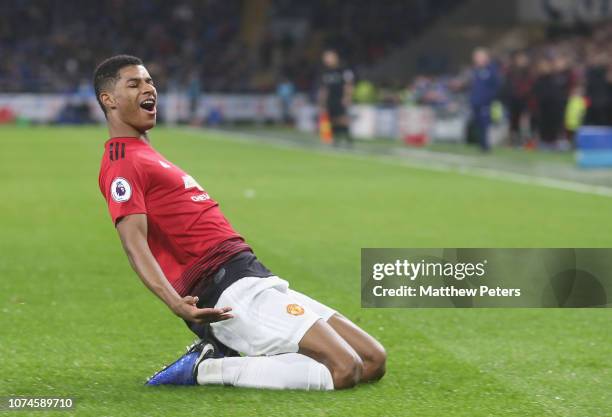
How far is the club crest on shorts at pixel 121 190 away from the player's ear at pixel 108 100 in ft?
1.32

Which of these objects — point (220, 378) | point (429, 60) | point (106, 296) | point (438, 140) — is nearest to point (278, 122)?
point (429, 60)

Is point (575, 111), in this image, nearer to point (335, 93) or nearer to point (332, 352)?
point (335, 93)

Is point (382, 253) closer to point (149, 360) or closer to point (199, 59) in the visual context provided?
point (149, 360)

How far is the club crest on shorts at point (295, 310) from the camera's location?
6.28 metres

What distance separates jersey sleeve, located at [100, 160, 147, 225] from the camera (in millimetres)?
6168

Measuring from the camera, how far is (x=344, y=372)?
635 centimetres

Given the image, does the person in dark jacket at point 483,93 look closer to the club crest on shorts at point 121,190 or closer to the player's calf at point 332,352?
the player's calf at point 332,352

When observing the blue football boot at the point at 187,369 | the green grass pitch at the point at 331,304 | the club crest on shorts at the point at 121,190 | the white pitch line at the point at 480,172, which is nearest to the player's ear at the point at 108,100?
the club crest on shorts at the point at 121,190

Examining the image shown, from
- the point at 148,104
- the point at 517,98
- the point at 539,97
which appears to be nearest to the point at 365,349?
the point at 148,104

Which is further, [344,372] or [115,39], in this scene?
[115,39]

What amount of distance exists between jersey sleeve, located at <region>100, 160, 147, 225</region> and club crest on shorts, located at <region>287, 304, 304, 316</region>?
0.82 meters

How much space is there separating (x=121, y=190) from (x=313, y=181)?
608 inches

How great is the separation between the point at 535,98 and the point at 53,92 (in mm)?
23251

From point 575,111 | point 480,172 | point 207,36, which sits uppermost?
point 207,36
